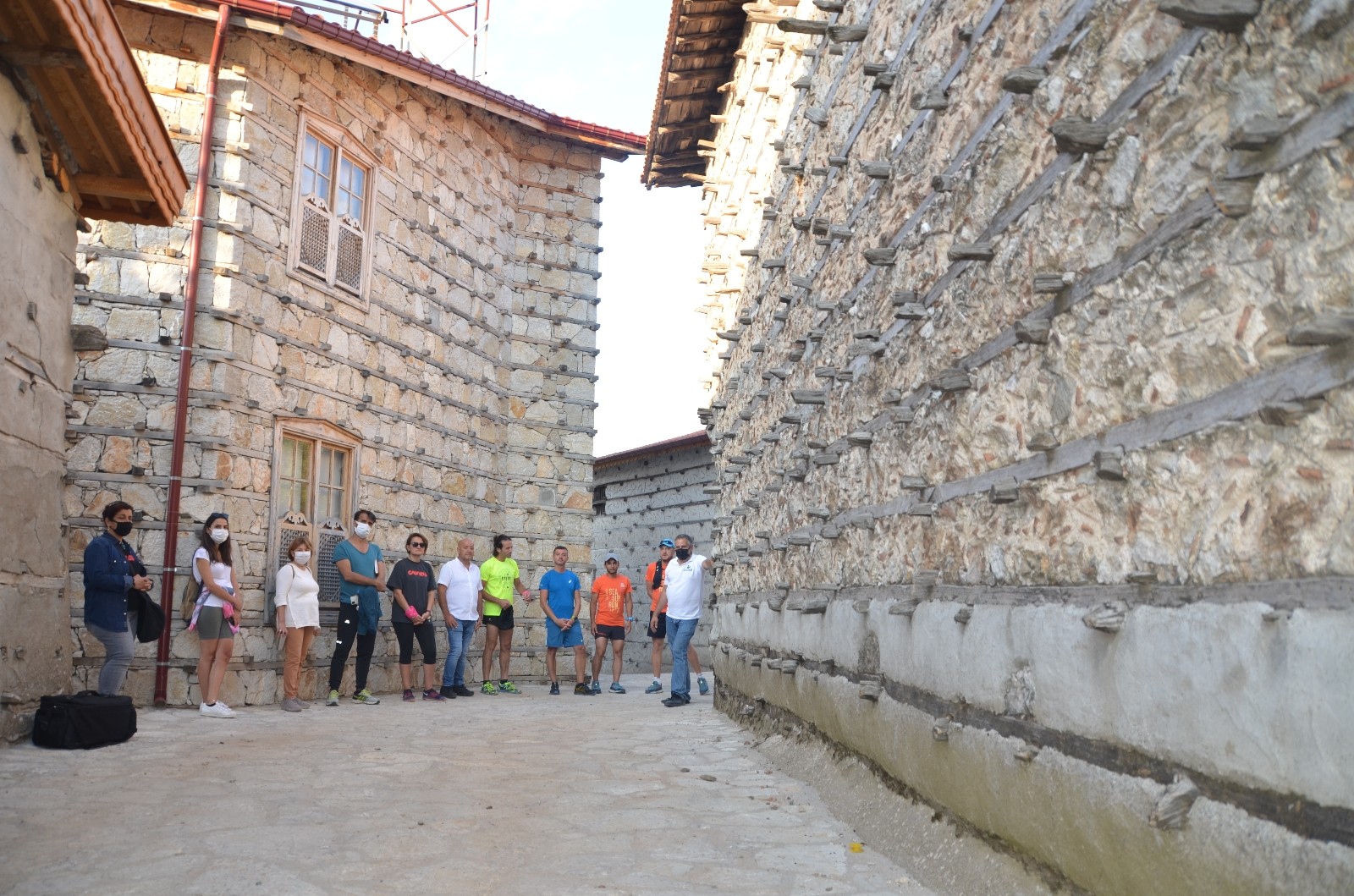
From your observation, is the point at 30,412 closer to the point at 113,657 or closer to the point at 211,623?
the point at 113,657

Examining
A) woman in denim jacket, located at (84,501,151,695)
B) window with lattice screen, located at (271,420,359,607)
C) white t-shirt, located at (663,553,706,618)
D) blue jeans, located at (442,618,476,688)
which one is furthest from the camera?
blue jeans, located at (442,618,476,688)

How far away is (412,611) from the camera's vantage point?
34.5 feet

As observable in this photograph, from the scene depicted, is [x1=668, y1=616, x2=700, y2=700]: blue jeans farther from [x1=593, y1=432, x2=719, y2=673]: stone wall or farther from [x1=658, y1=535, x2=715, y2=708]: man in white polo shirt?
[x1=593, y1=432, x2=719, y2=673]: stone wall

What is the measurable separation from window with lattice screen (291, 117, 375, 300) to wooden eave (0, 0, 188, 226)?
3.31 metres

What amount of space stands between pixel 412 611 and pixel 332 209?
161 inches

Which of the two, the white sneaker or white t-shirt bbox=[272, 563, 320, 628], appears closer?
the white sneaker

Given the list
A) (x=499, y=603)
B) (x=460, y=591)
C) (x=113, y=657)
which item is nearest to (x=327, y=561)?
(x=460, y=591)

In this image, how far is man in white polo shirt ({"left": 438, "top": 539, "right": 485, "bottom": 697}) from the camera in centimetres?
1116

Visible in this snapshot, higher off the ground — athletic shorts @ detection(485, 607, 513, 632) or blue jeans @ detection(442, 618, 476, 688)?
athletic shorts @ detection(485, 607, 513, 632)

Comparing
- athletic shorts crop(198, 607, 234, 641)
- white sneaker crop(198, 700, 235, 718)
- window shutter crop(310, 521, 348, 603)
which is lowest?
white sneaker crop(198, 700, 235, 718)

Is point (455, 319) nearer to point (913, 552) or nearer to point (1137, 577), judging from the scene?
point (913, 552)

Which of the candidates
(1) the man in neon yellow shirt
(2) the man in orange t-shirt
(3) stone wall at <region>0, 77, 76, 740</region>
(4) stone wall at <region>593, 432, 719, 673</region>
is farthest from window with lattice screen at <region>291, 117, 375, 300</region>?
(4) stone wall at <region>593, 432, 719, 673</region>

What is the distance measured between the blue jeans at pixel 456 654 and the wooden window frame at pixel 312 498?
46.7 inches

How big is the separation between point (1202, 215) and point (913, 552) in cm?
229
